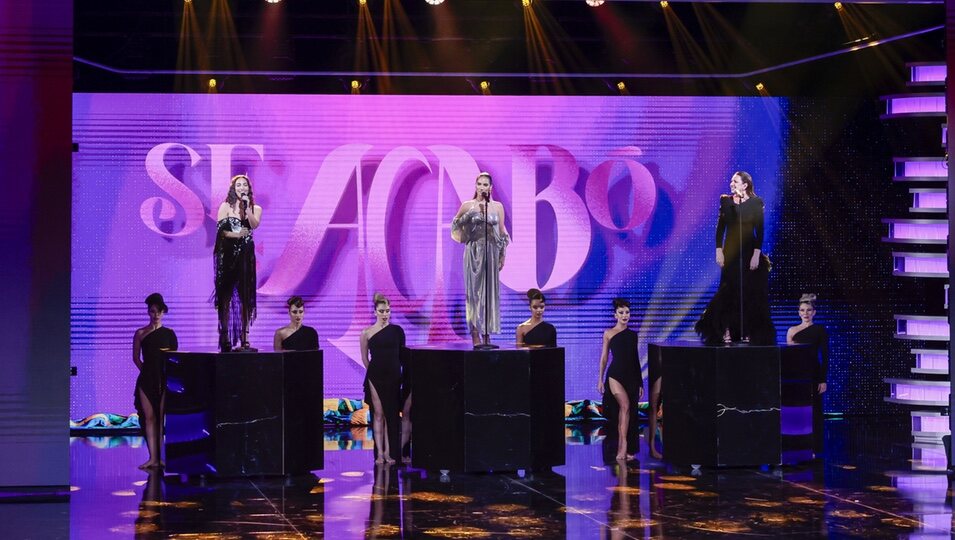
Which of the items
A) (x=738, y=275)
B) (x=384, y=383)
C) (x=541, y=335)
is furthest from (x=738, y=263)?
(x=384, y=383)

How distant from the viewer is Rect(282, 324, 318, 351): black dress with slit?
1079 cm

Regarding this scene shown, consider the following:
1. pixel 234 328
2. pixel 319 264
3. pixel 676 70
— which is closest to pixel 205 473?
pixel 234 328

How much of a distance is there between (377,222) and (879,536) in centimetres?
764

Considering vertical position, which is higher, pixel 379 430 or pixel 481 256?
pixel 481 256

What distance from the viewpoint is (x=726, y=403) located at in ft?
32.5

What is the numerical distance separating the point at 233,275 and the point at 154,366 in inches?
45.8

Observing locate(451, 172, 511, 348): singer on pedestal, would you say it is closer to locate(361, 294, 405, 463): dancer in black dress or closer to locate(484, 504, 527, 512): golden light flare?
locate(361, 294, 405, 463): dancer in black dress

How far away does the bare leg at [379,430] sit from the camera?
1078 cm

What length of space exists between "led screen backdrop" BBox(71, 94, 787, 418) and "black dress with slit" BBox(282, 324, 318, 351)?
9.81 ft

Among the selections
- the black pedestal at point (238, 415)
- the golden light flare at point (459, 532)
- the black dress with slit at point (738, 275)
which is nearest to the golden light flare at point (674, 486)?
the black dress with slit at point (738, 275)

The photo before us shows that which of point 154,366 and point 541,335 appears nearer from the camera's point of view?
point 154,366

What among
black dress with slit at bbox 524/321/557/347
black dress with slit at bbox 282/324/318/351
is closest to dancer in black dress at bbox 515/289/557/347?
black dress with slit at bbox 524/321/557/347

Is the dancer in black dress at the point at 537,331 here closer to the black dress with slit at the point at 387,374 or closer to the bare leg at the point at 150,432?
the black dress with slit at the point at 387,374

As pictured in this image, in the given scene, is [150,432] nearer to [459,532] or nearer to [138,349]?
[138,349]
